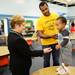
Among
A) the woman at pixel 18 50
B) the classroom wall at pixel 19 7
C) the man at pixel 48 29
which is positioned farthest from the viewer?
the classroom wall at pixel 19 7

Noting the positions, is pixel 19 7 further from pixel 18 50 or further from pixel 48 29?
pixel 18 50

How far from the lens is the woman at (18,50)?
2.39 m

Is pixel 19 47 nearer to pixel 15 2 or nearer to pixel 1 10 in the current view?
pixel 1 10

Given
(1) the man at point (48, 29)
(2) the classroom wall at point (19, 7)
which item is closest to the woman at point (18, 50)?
(1) the man at point (48, 29)

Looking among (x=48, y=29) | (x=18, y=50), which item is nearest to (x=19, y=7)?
(x=48, y=29)

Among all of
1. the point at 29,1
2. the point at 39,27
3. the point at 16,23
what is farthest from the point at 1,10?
the point at 16,23

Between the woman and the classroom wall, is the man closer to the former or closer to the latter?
the woman

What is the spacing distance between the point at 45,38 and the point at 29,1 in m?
6.70

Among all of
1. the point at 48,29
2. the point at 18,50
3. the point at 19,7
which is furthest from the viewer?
the point at 19,7

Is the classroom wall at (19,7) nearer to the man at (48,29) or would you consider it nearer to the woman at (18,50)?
the man at (48,29)

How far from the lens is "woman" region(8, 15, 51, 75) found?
2.39 meters

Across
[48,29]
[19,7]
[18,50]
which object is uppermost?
[19,7]

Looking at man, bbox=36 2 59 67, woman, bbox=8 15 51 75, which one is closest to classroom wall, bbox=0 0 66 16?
man, bbox=36 2 59 67

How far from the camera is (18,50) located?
2.40 metres
